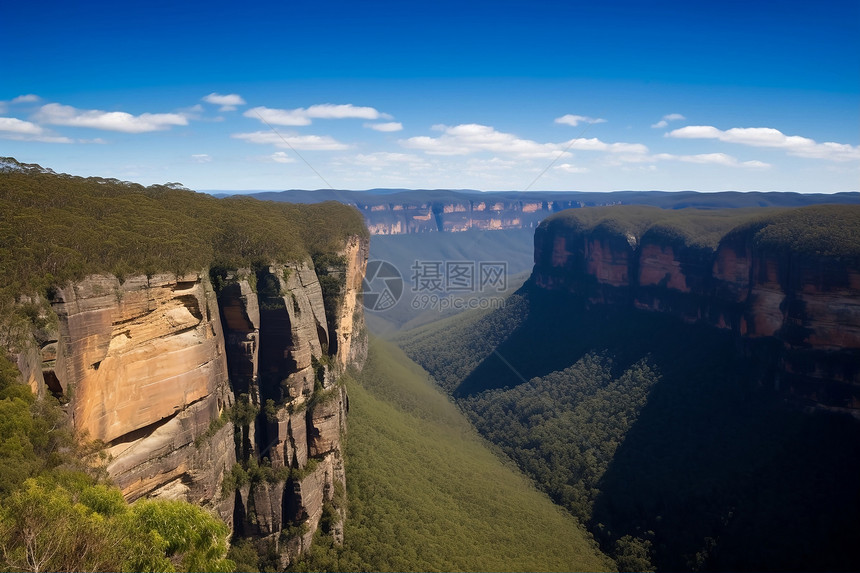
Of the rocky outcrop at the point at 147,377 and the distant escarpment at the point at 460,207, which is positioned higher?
the distant escarpment at the point at 460,207

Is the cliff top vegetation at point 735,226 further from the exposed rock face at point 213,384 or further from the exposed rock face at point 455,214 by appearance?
the exposed rock face at point 455,214

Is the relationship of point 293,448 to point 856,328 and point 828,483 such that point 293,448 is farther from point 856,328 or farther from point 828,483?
point 856,328

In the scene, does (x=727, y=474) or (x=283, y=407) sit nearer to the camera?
(x=283, y=407)

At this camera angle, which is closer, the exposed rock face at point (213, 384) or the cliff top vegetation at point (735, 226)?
the exposed rock face at point (213, 384)

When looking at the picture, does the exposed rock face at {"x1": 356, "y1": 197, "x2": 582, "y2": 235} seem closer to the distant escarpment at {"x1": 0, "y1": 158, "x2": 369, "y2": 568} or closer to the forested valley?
the forested valley

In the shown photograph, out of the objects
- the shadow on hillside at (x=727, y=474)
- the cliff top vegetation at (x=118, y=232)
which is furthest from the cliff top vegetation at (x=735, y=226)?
the cliff top vegetation at (x=118, y=232)

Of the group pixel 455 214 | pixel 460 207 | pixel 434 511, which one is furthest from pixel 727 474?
pixel 460 207

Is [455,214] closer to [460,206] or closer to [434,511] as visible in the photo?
[460,206]

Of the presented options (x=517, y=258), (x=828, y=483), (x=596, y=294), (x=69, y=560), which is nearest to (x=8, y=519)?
(x=69, y=560)
